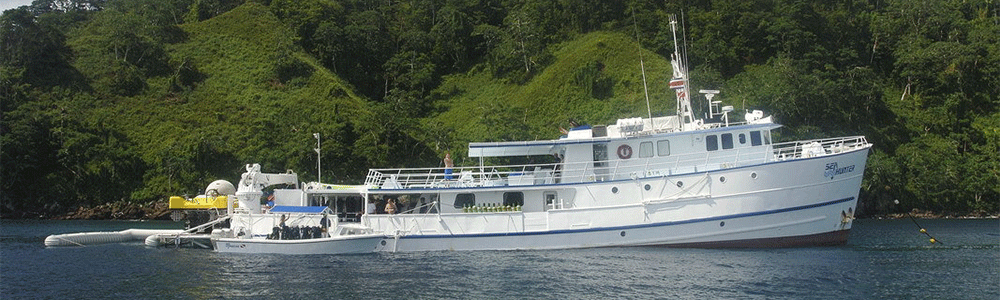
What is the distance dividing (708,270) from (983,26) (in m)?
62.4

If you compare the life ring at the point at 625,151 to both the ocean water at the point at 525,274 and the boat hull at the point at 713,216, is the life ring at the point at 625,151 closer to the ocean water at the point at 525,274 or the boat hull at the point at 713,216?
the boat hull at the point at 713,216

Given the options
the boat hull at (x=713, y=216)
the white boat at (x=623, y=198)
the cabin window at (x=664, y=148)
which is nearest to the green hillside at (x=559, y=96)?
the white boat at (x=623, y=198)

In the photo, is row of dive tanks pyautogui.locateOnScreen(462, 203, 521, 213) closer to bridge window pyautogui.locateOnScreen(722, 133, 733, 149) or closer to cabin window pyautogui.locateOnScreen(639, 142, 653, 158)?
cabin window pyautogui.locateOnScreen(639, 142, 653, 158)

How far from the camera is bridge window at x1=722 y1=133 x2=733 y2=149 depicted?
27.9 meters

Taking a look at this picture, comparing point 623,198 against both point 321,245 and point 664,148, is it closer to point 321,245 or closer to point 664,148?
point 664,148

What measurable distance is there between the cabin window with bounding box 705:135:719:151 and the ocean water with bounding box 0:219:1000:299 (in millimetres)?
3629

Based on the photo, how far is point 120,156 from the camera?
198 feet

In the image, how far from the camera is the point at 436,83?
254ft

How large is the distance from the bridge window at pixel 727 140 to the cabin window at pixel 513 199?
6.91m

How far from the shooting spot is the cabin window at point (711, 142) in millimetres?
28000

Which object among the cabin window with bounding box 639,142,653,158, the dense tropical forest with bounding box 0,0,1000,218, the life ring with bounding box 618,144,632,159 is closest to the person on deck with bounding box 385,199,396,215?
the life ring with bounding box 618,144,632,159

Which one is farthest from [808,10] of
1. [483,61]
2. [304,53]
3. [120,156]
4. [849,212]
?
[120,156]

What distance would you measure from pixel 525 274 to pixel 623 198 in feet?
19.4

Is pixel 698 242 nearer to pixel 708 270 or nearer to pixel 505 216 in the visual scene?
pixel 708 270
